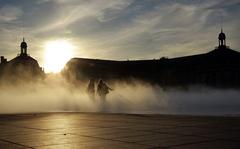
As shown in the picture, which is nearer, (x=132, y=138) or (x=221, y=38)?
(x=132, y=138)

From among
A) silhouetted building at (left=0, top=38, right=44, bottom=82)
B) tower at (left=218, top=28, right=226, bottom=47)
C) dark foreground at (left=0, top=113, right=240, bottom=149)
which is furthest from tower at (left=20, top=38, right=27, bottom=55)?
dark foreground at (left=0, top=113, right=240, bottom=149)

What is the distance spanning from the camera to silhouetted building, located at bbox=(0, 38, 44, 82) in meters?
117

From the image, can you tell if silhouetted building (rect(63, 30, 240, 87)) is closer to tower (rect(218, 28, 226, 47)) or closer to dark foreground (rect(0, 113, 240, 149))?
tower (rect(218, 28, 226, 47))

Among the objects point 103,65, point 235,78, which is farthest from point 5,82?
point 235,78

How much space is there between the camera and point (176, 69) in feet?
362

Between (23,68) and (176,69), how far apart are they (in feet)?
142

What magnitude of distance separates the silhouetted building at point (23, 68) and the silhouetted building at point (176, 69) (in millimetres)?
12851

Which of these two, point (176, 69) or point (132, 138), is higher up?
point (176, 69)

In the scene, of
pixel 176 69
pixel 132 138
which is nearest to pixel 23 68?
pixel 176 69

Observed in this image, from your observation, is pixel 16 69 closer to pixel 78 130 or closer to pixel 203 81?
pixel 203 81

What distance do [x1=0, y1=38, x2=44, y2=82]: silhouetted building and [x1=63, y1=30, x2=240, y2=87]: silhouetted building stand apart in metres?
12.9

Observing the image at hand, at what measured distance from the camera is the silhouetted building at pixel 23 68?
117 meters

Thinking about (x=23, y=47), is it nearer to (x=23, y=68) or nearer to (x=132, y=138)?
(x=23, y=68)

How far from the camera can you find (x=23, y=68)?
121000 millimetres
